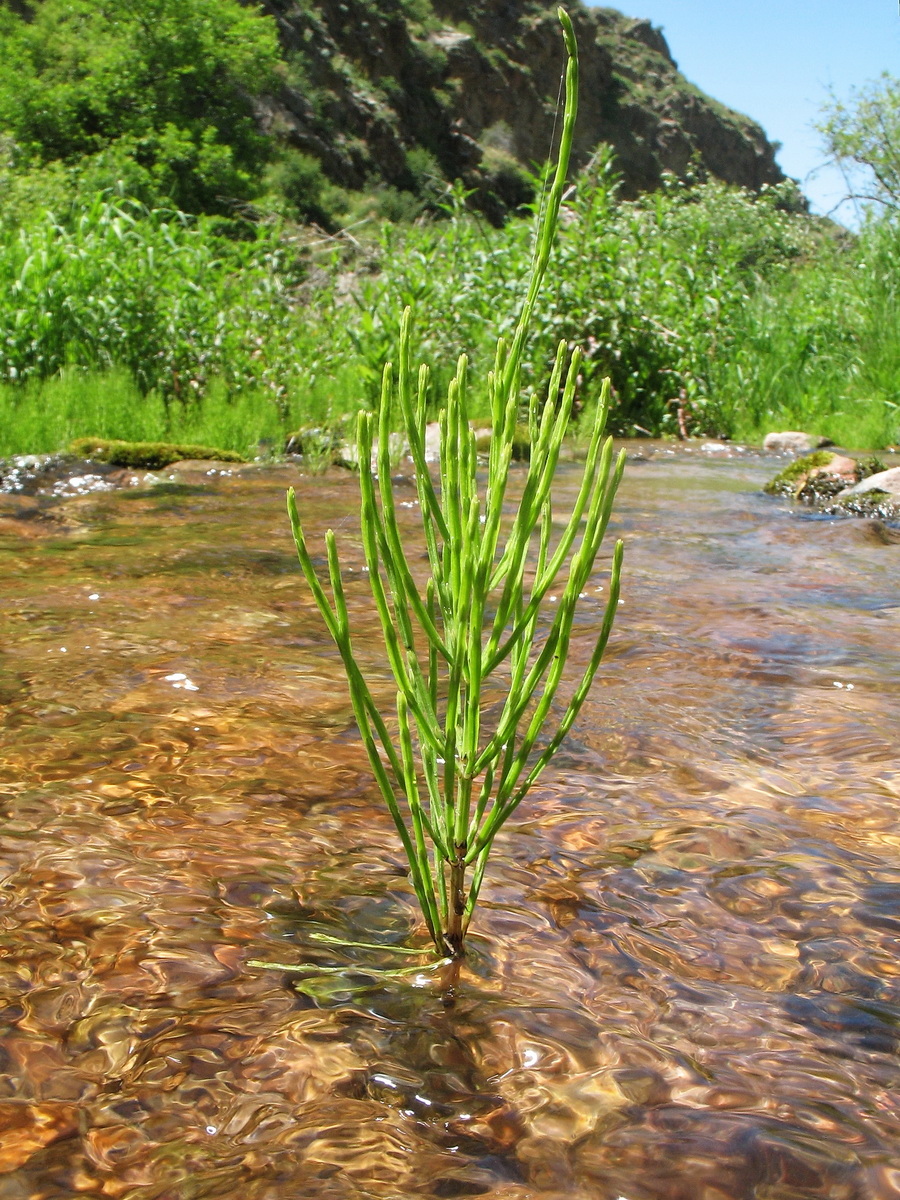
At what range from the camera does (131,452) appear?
7.38 metres

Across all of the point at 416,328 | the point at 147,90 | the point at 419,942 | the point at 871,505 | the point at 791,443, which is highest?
the point at 147,90

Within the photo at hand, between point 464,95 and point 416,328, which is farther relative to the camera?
point 464,95

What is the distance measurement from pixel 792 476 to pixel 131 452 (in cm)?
462

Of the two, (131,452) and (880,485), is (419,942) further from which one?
(131,452)

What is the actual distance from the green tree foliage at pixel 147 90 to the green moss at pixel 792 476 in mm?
31264

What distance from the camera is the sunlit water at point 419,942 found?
3.46 ft

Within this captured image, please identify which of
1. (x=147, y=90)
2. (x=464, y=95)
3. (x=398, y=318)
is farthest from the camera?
(x=464, y=95)

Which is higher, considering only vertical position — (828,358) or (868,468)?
(828,358)

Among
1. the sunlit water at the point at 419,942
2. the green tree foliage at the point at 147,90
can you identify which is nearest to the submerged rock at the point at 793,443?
the sunlit water at the point at 419,942

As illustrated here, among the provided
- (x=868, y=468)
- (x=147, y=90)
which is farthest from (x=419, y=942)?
(x=147, y=90)

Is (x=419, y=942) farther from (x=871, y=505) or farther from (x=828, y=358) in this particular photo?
(x=828, y=358)

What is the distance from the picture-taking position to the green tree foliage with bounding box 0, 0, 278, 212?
38512 mm

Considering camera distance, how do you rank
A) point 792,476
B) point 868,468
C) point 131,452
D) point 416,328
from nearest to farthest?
point 792,476 → point 131,452 → point 868,468 → point 416,328

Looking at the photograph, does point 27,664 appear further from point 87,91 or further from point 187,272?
point 87,91
